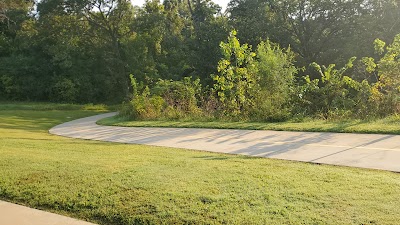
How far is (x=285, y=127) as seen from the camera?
1012 centimetres

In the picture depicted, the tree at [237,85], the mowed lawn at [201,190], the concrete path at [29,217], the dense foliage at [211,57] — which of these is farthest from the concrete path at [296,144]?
the concrete path at [29,217]

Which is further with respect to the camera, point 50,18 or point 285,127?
point 50,18

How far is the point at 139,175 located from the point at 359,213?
2873 millimetres

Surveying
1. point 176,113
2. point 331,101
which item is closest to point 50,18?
point 176,113

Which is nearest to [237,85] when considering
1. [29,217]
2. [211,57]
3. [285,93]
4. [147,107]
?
[285,93]

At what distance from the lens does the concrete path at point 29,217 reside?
3.79 meters

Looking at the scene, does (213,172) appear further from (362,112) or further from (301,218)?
(362,112)

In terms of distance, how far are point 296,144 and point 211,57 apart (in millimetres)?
20374

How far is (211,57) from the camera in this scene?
27469 millimetres

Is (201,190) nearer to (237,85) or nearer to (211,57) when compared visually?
(237,85)

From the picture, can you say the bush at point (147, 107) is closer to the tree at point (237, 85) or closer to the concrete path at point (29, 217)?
the tree at point (237, 85)

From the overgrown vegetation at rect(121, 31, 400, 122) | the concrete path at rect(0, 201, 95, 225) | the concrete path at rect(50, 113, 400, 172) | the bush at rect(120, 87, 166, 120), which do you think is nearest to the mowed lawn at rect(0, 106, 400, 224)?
the concrete path at rect(0, 201, 95, 225)

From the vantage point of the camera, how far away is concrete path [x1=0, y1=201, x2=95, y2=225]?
3795mm

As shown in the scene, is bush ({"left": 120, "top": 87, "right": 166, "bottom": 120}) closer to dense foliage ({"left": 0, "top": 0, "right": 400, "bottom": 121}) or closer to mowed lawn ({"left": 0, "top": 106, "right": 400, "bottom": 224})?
dense foliage ({"left": 0, "top": 0, "right": 400, "bottom": 121})
